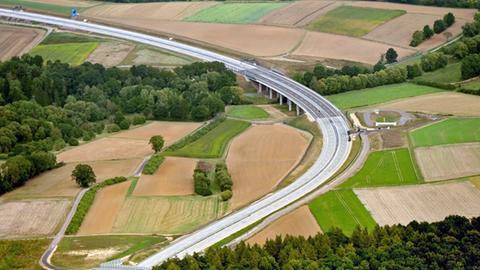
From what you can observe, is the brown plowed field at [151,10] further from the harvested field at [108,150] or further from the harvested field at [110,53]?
the harvested field at [108,150]

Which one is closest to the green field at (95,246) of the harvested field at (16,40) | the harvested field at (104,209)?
the harvested field at (104,209)

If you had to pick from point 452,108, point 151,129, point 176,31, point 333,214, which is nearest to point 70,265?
point 333,214

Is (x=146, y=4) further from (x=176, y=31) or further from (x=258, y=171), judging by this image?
(x=258, y=171)

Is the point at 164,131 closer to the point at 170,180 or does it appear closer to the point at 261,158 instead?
the point at 261,158

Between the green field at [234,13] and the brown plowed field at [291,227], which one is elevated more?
the green field at [234,13]

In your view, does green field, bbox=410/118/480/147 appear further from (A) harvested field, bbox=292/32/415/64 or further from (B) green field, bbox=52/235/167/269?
(A) harvested field, bbox=292/32/415/64
